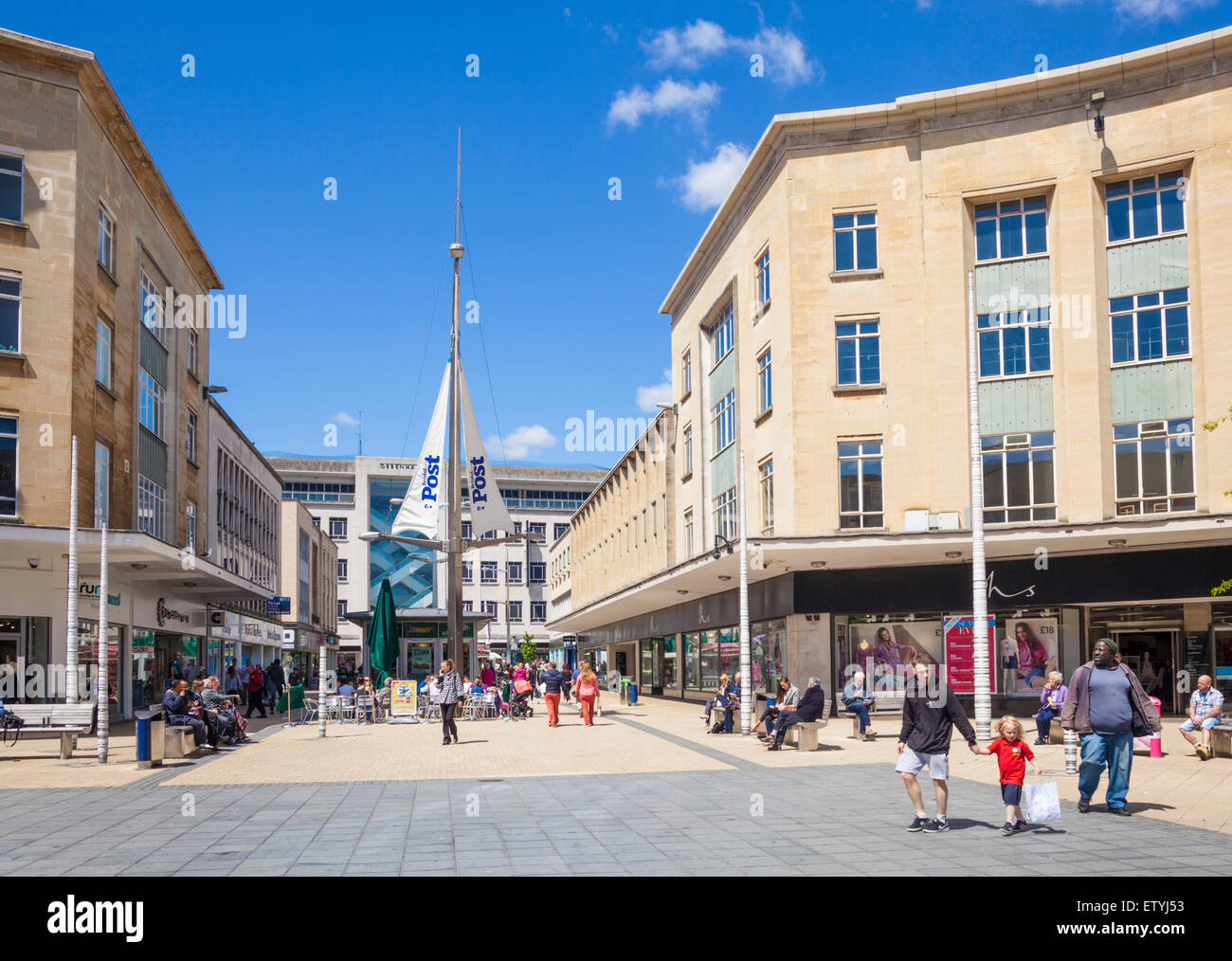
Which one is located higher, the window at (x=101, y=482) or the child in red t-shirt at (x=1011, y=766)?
the window at (x=101, y=482)

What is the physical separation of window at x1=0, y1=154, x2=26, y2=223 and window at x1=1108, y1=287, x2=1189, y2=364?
83.0 ft

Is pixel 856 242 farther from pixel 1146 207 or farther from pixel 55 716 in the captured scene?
pixel 55 716

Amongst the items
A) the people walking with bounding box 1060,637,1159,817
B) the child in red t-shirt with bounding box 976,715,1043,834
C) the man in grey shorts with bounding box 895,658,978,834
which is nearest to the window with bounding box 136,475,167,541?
the man in grey shorts with bounding box 895,658,978,834

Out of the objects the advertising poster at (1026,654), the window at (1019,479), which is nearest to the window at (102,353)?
the window at (1019,479)

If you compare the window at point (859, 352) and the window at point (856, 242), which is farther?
the window at point (856, 242)

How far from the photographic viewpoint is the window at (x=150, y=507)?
1284 inches

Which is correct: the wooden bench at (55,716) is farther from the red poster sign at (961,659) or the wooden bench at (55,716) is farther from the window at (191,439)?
the red poster sign at (961,659)

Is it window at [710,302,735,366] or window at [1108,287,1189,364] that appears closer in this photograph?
window at [1108,287,1189,364]

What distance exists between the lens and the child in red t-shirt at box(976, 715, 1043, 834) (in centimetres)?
1124

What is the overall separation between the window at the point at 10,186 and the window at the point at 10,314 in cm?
141

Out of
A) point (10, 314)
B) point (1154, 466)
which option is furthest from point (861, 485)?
point (10, 314)

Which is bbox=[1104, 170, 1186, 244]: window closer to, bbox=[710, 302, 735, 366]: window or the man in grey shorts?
bbox=[710, 302, 735, 366]: window

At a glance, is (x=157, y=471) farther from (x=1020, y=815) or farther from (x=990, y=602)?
(x=1020, y=815)
